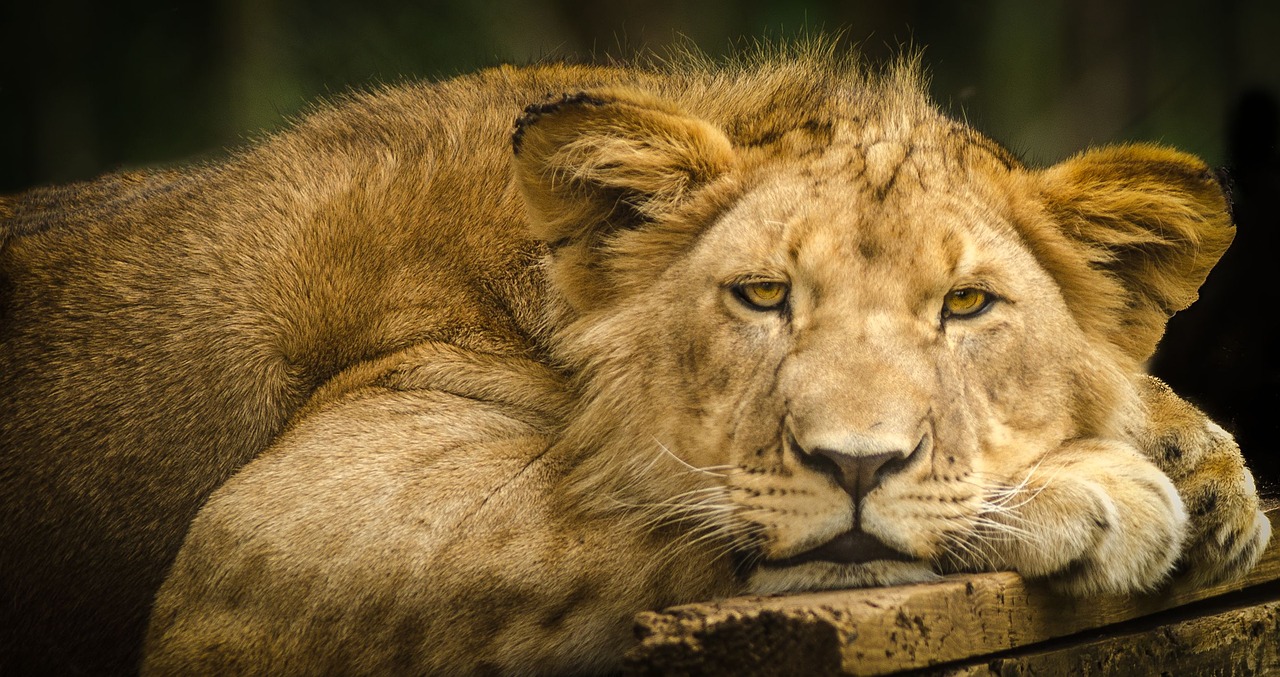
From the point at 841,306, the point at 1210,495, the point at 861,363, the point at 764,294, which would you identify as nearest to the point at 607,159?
the point at 764,294

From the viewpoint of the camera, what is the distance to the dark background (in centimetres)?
805

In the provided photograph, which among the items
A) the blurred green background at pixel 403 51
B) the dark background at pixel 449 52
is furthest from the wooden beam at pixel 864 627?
the blurred green background at pixel 403 51

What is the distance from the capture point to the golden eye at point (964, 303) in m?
2.64

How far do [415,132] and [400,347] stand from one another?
2.48ft

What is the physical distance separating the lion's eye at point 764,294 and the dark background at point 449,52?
5037 millimetres

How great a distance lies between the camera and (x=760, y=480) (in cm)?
243

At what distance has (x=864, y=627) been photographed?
1986 mm

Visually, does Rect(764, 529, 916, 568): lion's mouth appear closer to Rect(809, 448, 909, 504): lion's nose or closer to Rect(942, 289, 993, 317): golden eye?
Rect(809, 448, 909, 504): lion's nose

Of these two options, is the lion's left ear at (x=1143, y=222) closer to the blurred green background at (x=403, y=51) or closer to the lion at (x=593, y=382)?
the lion at (x=593, y=382)

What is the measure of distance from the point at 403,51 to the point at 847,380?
713 centimetres

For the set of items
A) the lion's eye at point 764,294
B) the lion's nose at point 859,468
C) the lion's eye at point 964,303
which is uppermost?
the lion's eye at point 764,294

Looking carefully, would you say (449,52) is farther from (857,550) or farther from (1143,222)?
(857,550)

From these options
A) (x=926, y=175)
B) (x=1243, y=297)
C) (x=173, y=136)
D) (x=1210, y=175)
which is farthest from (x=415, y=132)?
(x=173, y=136)

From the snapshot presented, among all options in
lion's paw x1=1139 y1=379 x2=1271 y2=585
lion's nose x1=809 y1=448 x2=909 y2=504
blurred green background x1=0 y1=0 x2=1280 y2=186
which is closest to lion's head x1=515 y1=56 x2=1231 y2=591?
lion's nose x1=809 y1=448 x2=909 y2=504
